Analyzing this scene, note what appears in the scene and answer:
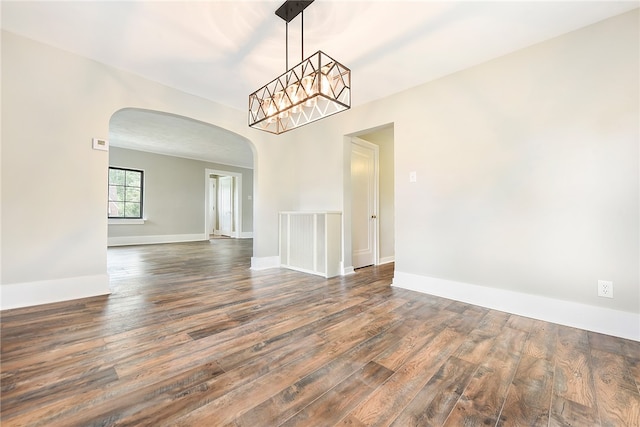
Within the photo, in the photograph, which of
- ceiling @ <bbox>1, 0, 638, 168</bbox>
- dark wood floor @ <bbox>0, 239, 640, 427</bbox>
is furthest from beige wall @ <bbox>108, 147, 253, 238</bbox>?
dark wood floor @ <bbox>0, 239, 640, 427</bbox>

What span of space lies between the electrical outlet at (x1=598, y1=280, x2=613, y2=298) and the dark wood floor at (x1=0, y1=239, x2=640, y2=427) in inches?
12.5

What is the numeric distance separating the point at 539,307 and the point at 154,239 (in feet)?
25.8

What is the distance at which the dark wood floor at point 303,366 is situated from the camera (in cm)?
107

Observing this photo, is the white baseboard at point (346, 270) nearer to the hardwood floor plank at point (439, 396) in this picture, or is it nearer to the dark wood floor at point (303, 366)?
the dark wood floor at point (303, 366)

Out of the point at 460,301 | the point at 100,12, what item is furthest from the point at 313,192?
the point at 100,12

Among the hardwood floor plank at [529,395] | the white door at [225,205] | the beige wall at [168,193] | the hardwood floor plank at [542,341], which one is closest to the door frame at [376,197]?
the hardwood floor plank at [542,341]

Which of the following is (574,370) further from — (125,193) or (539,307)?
(125,193)

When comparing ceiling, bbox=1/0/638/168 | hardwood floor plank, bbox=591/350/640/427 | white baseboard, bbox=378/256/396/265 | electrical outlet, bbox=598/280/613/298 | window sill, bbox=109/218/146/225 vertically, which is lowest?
hardwood floor plank, bbox=591/350/640/427

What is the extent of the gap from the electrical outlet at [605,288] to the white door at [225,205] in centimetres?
879

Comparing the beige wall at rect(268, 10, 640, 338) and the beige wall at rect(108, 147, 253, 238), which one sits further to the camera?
the beige wall at rect(108, 147, 253, 238)

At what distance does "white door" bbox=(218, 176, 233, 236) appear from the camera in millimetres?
9023

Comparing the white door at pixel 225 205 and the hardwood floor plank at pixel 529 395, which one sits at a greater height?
the white door at pixel 225 205

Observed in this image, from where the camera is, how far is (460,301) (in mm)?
2537

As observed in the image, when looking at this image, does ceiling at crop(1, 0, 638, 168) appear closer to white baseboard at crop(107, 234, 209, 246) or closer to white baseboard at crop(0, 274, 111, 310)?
white baseboard at crop(0, 274, 111, 310)
